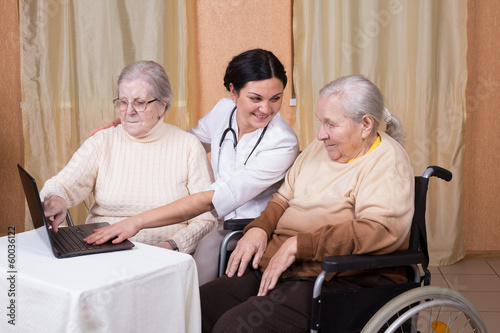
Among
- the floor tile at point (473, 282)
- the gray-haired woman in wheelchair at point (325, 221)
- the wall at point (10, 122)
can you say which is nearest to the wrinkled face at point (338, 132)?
the gray-haired woman in wheelchair at point (325, 221)

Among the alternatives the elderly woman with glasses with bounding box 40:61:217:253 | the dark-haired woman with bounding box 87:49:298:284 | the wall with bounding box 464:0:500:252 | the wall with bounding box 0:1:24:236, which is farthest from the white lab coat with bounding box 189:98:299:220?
the wall with bounding box 0:1:24:236

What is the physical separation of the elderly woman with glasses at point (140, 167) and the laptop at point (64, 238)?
1.29 feet

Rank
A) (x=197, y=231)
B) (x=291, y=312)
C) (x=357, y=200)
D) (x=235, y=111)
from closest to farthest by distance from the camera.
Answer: (x=291, y=312)
(x=357, y=200)
(x=197, y=231)
(x=235, y=111)

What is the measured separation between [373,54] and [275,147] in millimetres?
1677

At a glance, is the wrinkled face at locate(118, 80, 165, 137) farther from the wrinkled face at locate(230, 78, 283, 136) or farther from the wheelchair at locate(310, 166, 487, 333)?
the wheelchair at locate(310, 166, 487, 333)

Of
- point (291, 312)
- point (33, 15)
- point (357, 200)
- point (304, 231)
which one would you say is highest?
point (33, 15)

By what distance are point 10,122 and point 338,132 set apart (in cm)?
277

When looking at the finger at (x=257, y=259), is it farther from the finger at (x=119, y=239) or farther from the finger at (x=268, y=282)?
the finger at (x=119, y=239)

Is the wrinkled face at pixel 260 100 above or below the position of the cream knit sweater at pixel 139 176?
above

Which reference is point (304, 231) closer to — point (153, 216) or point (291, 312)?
point (291, 312)

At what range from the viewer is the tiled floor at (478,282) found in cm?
276

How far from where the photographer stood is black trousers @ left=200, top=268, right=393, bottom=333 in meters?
1.51

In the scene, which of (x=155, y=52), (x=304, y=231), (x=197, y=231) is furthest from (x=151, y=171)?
(x=155, y=52)

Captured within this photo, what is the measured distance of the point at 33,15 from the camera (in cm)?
359
